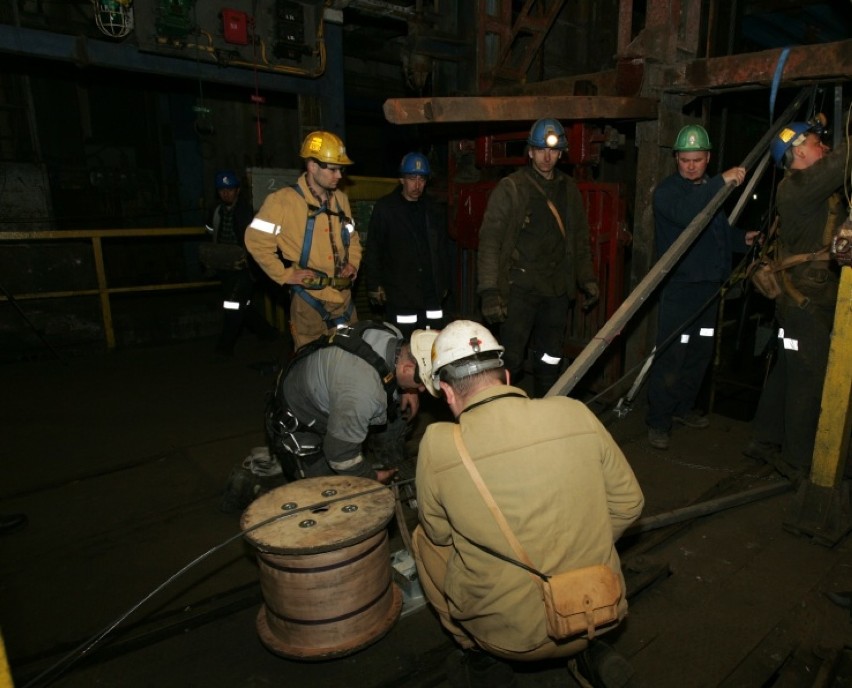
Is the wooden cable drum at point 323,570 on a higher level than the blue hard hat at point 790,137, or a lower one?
lower

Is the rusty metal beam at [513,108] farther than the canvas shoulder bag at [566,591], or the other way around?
the rusty metal beam at [513,108]

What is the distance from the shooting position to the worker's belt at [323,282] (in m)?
4.32

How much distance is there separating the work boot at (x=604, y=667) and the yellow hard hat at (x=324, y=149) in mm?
3451

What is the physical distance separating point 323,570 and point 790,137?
3.64m

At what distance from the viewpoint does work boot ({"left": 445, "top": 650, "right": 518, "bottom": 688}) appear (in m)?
2.25

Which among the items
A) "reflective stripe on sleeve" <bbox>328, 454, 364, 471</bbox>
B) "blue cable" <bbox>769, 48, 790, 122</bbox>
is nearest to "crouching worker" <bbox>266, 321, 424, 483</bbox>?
"reflective stripe on sleeve" <bbox>328, 454, 364, 471</bbox>

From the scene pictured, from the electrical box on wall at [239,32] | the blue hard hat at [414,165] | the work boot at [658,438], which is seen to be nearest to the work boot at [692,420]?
the work boot at [658,438]

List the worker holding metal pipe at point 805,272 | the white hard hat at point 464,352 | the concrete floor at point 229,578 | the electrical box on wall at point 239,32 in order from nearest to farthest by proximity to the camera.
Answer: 1. the white hard hat at point 464,352
2. the concrete floor at point 229,578
3. the worker holding metal pipe at point 805,272
4. the electrical box on wall at point 239,32

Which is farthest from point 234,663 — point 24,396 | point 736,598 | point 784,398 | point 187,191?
point 187,191

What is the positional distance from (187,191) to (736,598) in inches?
480

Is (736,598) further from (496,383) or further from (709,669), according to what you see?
(496,383)

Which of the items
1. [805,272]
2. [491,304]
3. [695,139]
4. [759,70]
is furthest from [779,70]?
[491,304]

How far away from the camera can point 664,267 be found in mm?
3582

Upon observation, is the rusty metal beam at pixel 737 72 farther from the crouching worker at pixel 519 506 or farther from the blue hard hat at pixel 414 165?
the crouching worker at pixel 519 506
